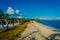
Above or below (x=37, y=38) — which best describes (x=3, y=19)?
above

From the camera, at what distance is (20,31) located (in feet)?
19.7

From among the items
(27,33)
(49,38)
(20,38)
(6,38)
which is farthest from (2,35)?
(49,38)

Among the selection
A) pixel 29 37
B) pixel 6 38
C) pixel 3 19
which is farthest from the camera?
pixel 3 19

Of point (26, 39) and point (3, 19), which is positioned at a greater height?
point (3, 19)

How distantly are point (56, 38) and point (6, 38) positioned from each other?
63.2 inches

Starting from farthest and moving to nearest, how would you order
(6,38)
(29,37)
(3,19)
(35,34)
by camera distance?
(3,19) → (35,34) → (29,37) → (6,38)

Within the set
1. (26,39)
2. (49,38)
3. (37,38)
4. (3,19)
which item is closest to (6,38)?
(26,39)

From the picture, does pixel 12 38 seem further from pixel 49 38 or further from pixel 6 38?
pixel 49 38

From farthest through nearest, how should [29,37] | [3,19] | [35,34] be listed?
[3,19], [35,34], [29,37]

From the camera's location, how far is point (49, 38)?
5426 mm

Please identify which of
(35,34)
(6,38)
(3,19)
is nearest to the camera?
(6,38)

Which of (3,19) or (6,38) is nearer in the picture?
(6,38)

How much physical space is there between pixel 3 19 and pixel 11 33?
172cm

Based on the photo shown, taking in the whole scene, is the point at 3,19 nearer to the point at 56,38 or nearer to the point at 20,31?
the point at 20,31
